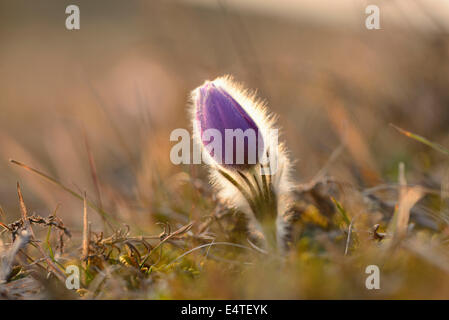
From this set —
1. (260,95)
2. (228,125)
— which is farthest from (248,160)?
Result: (260,95)

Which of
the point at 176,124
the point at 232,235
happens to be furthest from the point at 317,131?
the point at 232,235

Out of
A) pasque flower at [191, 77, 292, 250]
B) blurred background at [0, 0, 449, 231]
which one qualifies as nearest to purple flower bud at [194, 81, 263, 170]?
pasque flower at [191, 77, 292, 250]

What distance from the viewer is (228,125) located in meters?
1.75

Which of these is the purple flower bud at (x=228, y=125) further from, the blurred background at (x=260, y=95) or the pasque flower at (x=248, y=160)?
the blurred background at (x=260, y=95)

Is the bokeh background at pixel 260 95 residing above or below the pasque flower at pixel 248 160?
above

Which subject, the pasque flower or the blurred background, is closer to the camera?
the pasque flower

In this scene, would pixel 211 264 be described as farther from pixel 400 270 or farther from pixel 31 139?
pixel 31 139

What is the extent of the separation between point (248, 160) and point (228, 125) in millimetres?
185

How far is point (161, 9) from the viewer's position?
4.89 m

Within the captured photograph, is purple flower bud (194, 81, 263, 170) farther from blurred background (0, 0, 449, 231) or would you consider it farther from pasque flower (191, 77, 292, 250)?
blurred background (0, 0, 449, 231)

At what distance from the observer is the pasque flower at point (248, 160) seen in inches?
69.9

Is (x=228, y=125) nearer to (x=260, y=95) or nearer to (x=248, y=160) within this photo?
(x=248, y=160)

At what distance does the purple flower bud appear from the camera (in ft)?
5.77

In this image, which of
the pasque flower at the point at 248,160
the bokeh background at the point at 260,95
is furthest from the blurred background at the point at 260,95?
the pasque flower at the point at 248,160
